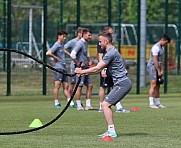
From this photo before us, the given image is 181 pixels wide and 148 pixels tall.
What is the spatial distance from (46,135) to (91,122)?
2365 millimetres

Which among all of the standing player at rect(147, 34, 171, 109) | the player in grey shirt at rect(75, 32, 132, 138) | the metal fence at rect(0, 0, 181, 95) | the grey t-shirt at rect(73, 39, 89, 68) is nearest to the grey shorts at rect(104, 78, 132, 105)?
the player in grey shirt at rect(75, 32, 132, 138)

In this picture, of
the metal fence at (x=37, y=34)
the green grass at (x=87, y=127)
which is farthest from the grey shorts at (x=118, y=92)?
the metal fence at (x=37, y=34)

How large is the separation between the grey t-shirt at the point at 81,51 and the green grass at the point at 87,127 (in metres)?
1.31

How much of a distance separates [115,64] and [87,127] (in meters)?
1.80

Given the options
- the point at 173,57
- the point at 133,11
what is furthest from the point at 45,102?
the point at 133,11

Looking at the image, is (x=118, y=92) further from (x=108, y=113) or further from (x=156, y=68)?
(x=156, y=68)

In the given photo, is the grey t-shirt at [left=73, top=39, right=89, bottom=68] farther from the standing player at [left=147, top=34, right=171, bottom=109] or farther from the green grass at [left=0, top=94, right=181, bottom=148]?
the standing player at [left=147, top=34, right=171, bottom=109]

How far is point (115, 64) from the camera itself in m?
12.3

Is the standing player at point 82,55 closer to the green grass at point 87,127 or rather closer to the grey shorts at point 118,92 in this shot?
the green grass at point 87,127

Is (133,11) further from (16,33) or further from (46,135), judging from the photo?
(46,135)

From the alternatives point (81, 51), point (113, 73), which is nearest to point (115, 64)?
point (113, 73)

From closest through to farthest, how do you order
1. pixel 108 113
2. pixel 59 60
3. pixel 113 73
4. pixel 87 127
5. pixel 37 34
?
pixel 108 113 → pixel 113 73 → pixel 87 127 → pixel 59 60 → pixel 37 34

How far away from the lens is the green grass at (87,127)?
11180mm

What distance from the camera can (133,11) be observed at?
129 feet
